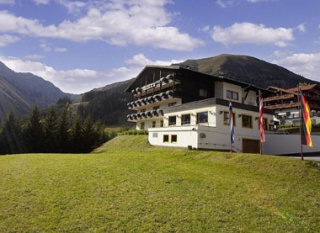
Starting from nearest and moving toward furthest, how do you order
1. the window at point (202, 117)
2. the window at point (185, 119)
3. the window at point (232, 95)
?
the window at point (202, 117), the window at point (185, 119), the window at point (232, 95)

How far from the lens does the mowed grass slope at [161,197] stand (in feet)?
41.0

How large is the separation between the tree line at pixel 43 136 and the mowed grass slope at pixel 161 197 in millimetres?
39765

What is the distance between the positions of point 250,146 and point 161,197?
24.8 meters

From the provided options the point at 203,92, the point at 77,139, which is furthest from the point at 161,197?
the point at 77,139

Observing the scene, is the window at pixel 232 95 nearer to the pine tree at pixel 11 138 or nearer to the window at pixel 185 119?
the window at pixel 185 119

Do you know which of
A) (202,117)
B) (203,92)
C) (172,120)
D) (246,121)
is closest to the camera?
(202,117)

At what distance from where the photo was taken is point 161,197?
15.4 meters

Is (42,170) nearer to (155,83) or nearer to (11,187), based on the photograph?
(11,187)

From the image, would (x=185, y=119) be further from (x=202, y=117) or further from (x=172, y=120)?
(x=202, y=117)

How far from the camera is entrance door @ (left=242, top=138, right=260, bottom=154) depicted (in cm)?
3659

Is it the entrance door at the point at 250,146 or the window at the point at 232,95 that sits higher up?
the window at the point at 232,95

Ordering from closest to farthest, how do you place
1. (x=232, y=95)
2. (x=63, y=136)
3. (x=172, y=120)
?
→ (x=172, y=120) < (x=232, y=95) < (x=63, y=136)

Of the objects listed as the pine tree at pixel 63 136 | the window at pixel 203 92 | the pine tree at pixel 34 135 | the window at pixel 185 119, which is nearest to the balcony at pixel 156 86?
the window at pixel 203 92

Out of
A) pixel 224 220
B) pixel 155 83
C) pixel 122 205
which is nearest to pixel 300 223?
pixel 224 220
